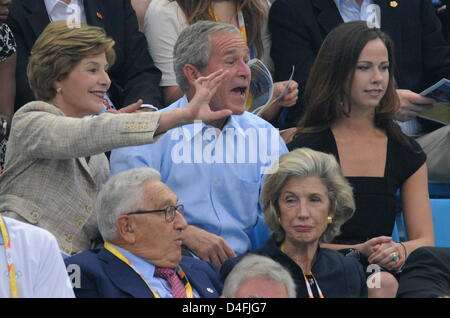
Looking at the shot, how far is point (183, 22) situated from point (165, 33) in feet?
0.37

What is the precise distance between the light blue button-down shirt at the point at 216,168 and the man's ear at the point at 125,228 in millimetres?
589

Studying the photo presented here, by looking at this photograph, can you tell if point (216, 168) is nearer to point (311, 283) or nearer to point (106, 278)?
point (311, 283)

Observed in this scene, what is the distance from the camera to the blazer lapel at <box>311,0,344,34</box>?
591 centimetres

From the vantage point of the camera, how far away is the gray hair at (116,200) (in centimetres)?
420

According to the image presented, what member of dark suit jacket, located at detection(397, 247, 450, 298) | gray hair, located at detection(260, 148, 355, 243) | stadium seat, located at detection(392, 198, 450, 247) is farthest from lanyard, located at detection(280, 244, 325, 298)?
stadium seat, located at detection(392, 198, 450, 247)

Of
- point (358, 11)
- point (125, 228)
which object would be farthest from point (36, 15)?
point (358, 11)

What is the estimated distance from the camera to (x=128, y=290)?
157 inches

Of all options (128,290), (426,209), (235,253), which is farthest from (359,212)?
(128,290)

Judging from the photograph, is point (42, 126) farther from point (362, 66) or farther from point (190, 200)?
point (362, 66)

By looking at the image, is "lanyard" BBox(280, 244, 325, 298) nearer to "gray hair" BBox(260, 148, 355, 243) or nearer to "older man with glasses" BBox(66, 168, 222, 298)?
"gray hair" BBox(260, 148, 355, 243)

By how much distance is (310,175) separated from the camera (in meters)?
4.64

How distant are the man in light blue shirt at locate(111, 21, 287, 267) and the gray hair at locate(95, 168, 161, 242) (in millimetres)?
514

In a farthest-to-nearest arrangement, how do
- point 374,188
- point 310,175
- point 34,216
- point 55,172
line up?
1. point 374,188
2. point 310,175
3. point 55,172
4. point 34,216
